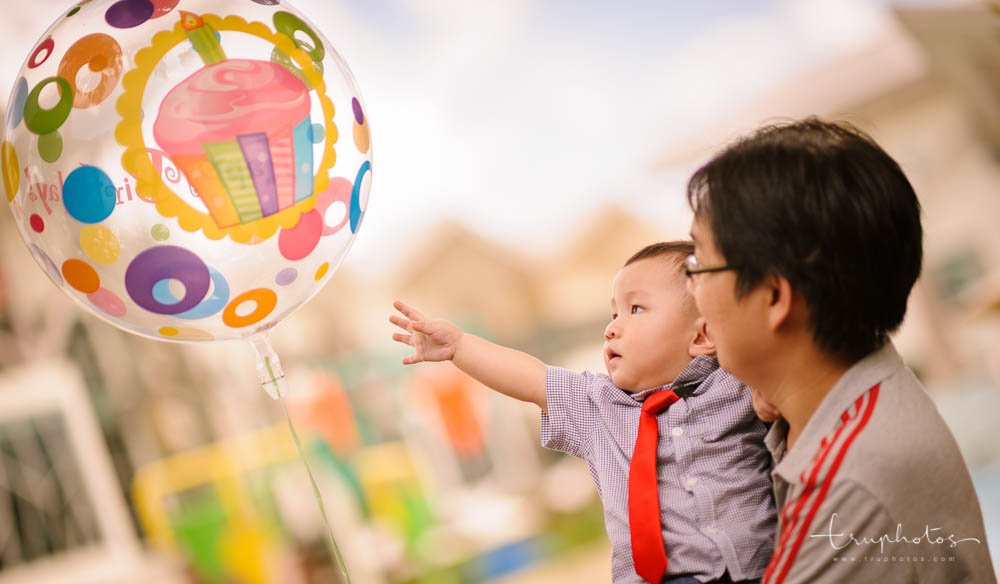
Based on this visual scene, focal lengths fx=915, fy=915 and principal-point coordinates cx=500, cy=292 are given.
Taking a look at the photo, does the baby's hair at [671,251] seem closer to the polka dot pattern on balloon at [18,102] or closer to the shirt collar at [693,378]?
the shirt collar at [693,378]

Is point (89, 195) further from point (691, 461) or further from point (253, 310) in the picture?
point (691, 461)

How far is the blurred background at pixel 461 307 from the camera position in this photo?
3.42 meters

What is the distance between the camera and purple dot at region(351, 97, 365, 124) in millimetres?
1274

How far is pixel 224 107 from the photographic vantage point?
114 centimetres

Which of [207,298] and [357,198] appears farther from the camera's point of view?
[357,198]

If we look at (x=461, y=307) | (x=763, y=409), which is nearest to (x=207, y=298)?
(x=763, y=409)

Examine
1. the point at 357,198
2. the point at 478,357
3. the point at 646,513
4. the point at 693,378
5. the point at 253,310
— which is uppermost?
the point at 357,198

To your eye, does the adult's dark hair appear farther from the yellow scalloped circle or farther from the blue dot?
the blue dot

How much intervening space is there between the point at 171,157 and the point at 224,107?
90mm

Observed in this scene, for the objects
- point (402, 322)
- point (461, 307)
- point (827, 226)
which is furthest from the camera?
point (461, 307)

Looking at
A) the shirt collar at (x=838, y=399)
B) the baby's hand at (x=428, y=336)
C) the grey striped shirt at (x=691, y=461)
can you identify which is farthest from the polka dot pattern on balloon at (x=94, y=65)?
the shirt collar at (x=838, y=399)

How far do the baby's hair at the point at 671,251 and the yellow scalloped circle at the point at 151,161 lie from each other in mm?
435

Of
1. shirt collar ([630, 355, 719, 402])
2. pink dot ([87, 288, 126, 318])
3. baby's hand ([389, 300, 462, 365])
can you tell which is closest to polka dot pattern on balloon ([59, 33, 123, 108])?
pink dot ([87, 288, 126, 318])

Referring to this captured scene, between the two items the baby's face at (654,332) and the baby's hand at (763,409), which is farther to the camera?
the baby's face at (654,332)
